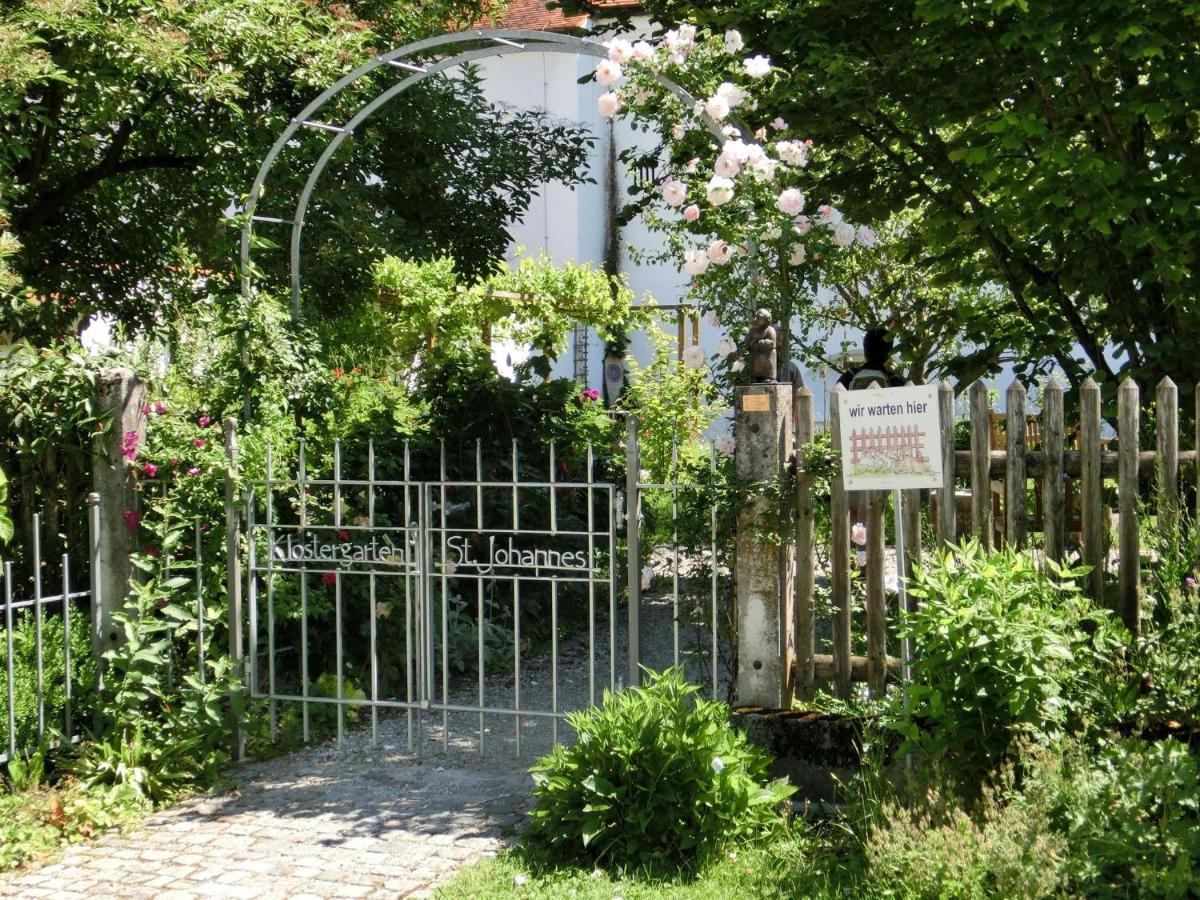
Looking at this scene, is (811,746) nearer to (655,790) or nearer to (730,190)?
(655,790)

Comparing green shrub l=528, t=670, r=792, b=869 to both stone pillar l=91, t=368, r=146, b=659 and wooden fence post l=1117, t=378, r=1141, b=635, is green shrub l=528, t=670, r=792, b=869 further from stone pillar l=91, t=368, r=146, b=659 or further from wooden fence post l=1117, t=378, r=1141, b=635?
stone pillar l=91, t=368, r=146, b=659

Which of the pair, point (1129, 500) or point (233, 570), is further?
point (233, 570)

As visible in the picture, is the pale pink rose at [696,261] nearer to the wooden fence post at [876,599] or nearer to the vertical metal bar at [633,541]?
the vertical metal bar at [633,541]

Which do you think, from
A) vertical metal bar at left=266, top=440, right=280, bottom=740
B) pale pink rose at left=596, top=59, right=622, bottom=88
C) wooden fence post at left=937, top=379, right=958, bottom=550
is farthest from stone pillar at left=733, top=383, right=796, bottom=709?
vertical metal bar at left=266, top=440, right=280, bottom=740

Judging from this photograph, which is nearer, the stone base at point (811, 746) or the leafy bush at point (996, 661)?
the leafy bush at point (996, 661)

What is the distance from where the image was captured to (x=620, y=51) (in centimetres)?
631

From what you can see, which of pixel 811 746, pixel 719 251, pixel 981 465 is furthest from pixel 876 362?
pixel 811 746

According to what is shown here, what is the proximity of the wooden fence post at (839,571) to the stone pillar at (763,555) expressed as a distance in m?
0.20

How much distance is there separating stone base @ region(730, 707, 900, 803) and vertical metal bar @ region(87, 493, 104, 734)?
123 inches

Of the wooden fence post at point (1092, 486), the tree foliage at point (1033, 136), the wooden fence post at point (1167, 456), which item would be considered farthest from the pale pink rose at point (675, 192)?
the wooden fence post at point (1167, 456)

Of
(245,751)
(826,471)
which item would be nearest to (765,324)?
(826,471)

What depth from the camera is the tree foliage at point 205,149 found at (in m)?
7.31

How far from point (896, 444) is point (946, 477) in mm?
314

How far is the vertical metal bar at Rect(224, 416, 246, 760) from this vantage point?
21.5 feet
